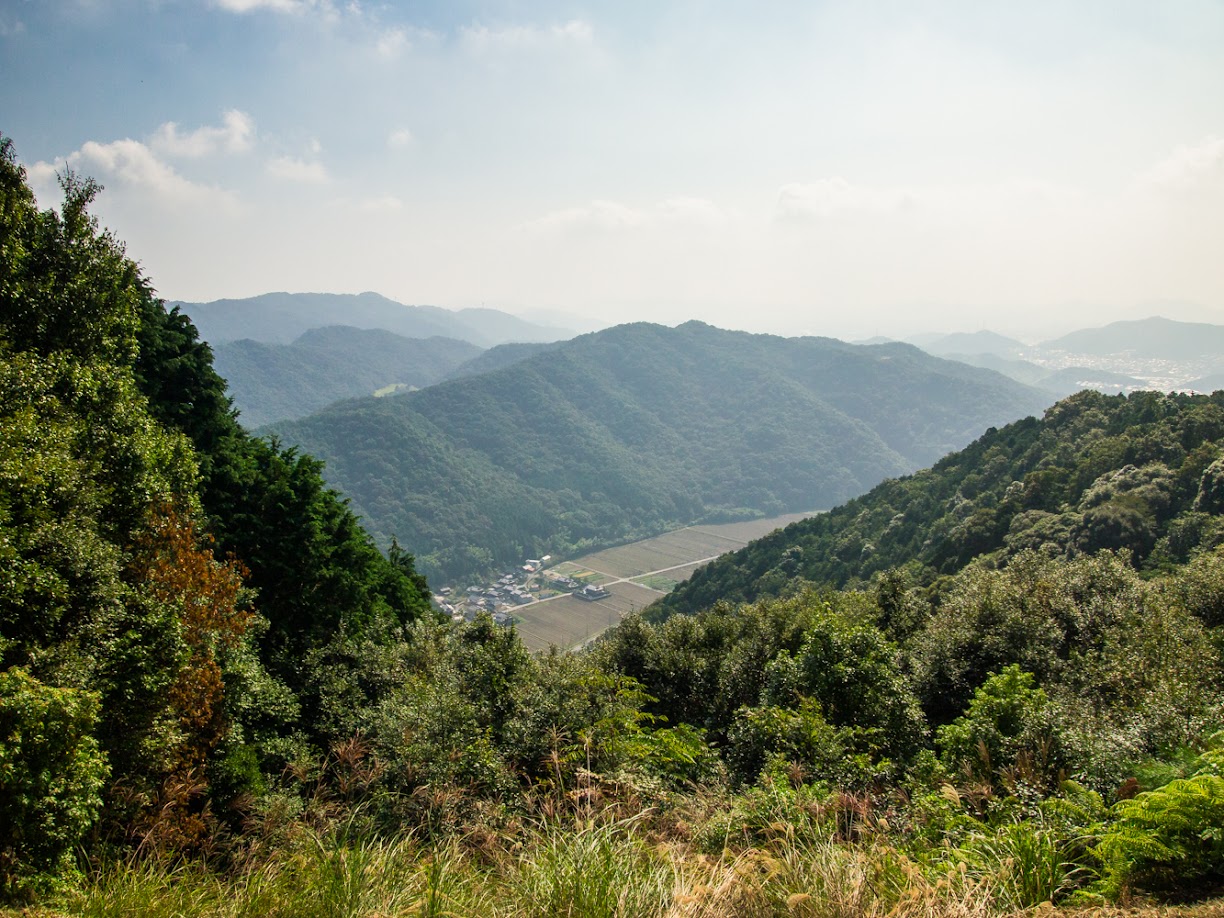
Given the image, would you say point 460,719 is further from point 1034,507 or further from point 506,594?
point 506,594

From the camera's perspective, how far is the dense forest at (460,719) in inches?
184

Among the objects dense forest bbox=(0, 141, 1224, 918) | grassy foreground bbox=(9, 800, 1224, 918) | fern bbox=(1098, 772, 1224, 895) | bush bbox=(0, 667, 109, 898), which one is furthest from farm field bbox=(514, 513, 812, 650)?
fern bbox=(1098, 772, 1224, 895)

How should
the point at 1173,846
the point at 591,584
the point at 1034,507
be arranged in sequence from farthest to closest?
the point at 591,584 → the point at 1034,507 → the point at 1173,846

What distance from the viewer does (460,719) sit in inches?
531

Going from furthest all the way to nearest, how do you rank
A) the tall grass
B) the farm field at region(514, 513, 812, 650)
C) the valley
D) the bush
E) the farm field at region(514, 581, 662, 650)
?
the valley < the farm field at region(514, 513, 812, 650) < the farm field at region(514, 581, 662, 650) < the bush < the tall grass

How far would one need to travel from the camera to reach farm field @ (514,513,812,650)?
98875 mm

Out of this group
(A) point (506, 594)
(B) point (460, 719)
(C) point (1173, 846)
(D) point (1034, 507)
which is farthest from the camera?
(A) point (506, 594)

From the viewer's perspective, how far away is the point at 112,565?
35.6 ft

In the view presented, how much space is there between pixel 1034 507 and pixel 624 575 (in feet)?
294

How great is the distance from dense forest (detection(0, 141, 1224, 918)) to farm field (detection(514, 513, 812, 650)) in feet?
185

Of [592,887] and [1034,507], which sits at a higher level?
[592,887]

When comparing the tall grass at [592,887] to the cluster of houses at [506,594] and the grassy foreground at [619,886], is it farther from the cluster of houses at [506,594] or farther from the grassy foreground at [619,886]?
the cluster of houses at [506,594]

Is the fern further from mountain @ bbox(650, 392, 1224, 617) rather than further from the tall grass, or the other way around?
mountain @ bbox(650, 392, 1224, 617)

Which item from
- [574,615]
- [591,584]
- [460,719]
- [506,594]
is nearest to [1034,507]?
[460,719]
